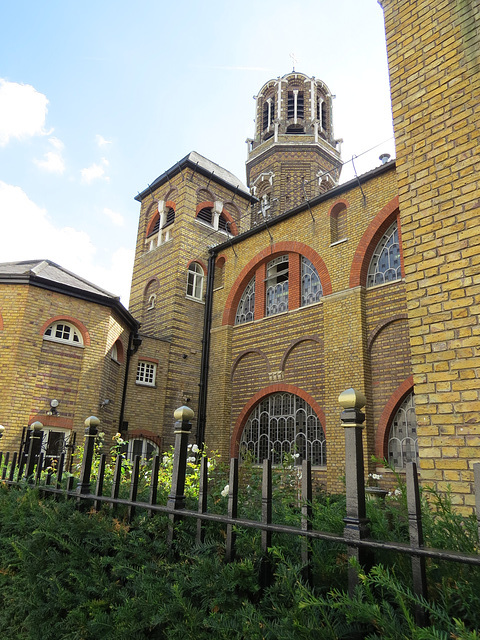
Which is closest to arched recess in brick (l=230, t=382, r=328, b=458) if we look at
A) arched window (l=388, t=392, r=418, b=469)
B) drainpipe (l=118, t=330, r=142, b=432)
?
arched window (l=388, t=392, r=418, b=469)

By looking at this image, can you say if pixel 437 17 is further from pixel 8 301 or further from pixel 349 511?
pixel 8 301

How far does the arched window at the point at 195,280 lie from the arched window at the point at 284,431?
247 inches

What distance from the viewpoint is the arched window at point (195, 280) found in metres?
19.2

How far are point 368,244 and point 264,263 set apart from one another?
479 centimetres

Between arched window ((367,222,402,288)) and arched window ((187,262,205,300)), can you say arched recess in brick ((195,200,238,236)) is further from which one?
arched window ((367,222,402,288))

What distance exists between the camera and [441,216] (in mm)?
4133

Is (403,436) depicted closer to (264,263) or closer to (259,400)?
(259,400)

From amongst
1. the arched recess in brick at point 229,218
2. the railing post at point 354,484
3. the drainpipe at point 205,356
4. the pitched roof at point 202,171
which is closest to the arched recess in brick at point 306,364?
the drainpipe at point 205,356

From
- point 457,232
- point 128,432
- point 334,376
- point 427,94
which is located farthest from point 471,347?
point 128,432

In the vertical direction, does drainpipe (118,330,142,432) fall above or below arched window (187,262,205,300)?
below

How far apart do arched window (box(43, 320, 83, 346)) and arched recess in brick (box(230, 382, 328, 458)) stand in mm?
6025

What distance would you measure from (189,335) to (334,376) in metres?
7.69

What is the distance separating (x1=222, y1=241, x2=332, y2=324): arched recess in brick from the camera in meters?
13.7

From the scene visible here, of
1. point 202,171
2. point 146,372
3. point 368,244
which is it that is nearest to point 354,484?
point 368,244
